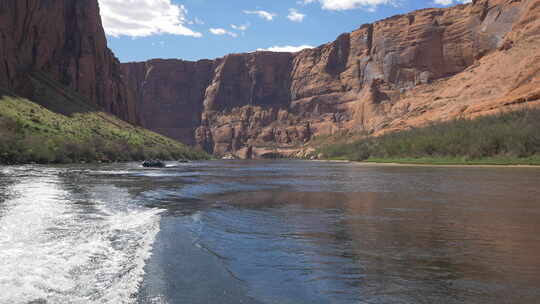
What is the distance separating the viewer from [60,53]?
13912cm

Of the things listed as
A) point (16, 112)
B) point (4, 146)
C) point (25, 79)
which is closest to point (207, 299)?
point (4, 146)

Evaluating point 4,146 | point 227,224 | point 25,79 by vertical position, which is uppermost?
point 25,79

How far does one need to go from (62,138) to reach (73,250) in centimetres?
7159

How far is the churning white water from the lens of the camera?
7215mm

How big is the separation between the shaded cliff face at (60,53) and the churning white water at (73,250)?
9686 cm

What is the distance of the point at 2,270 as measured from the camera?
822 cm

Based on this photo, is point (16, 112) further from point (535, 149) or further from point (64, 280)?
point (535, 149)

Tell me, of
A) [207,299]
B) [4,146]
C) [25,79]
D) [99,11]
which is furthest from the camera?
[99,11]

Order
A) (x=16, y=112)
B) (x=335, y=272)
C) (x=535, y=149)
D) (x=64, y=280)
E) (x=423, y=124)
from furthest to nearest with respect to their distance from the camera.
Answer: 1. (x=423, y=124)
2. (x=16, y=112)
3. (x=535, y=149)
4. (x=335, y=272)
5. (x=64, y=280)

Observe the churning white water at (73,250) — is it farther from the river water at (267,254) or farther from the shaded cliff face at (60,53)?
the shaded cliff face at (60,53)

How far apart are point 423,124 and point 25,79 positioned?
115m

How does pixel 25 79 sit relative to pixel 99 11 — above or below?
below

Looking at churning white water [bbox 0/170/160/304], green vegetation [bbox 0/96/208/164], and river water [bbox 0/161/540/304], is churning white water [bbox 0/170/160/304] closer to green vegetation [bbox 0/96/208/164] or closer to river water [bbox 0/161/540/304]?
river water [bbox 0/161/540/304]

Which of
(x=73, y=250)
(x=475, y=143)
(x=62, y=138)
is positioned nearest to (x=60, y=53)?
(x=62, y=138)
